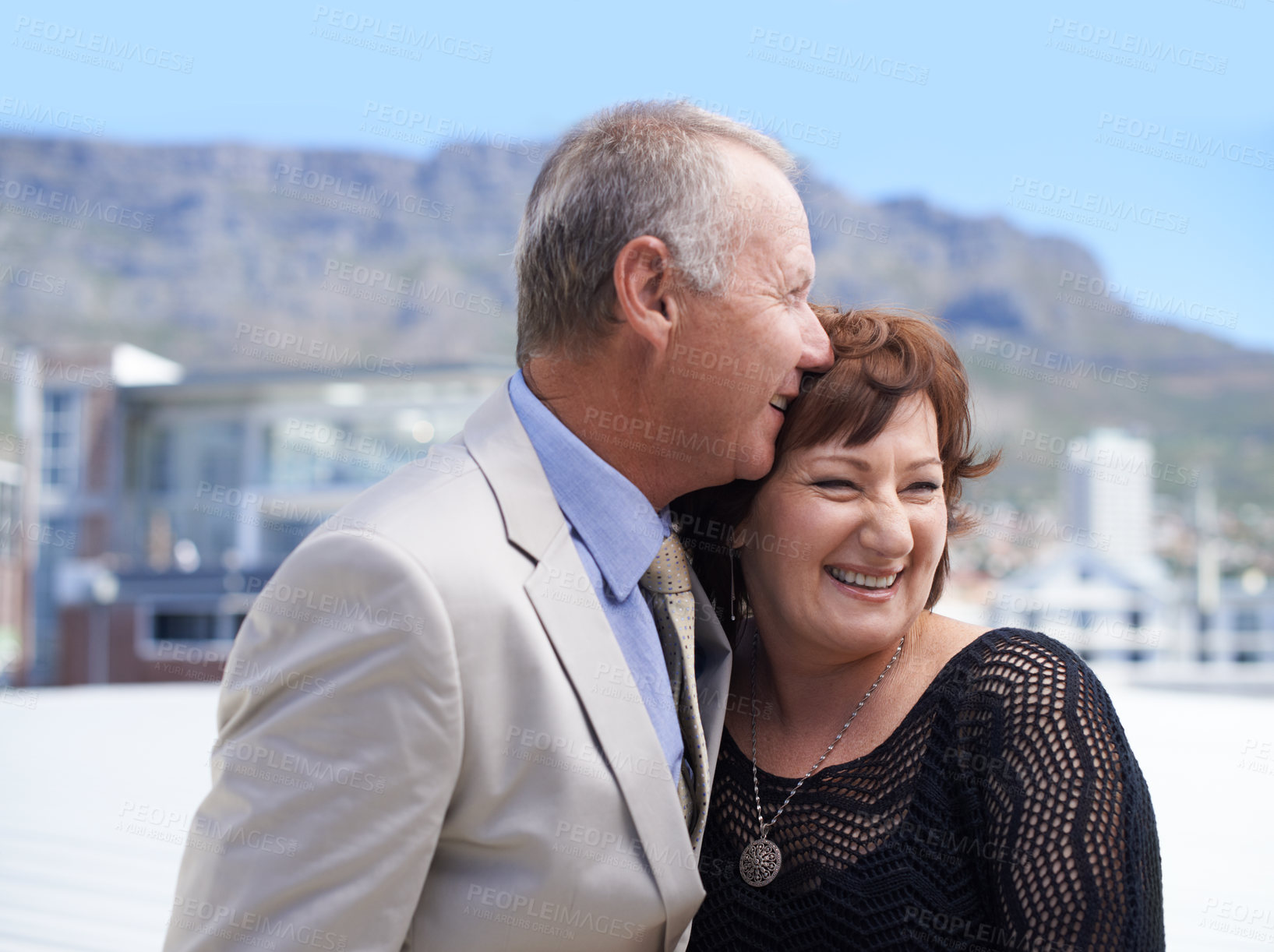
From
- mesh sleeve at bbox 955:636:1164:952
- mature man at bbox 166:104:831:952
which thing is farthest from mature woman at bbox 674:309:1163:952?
mature man at bbox 166:104:831:952

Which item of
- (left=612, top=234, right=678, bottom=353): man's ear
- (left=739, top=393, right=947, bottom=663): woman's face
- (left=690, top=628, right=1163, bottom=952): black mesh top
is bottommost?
(left=690, top=628, right=1163, bottom=952): black mesh top

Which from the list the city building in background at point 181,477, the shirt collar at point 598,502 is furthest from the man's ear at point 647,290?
the city building in background at point 181,477

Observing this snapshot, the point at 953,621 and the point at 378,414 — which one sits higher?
the point at 953,621

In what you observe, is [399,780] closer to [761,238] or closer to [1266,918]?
[761,238]

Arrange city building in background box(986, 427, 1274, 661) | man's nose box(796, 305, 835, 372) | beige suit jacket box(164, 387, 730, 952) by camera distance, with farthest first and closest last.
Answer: city building in background box(986, 427, 1274, 661) < man's nose box(796, 305, 835, 372) < beige suit jacket box(164, 387, 730, 952)

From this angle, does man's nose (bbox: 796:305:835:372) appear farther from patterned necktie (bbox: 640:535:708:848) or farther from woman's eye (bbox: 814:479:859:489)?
patterned necktie (bbox: 640:535:708:848)

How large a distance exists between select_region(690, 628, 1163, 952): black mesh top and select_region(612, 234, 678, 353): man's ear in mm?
812

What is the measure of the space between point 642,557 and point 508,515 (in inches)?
10.3

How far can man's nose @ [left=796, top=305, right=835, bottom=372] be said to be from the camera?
1956mm

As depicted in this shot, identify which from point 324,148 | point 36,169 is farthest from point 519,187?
point 36,169

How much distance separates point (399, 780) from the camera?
139 cm

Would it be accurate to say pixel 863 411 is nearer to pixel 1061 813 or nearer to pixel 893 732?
pixel 893 732

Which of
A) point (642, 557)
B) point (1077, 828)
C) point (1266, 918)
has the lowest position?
point (1266, 918)

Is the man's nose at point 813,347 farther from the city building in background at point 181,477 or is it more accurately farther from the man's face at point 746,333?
the city building in background at point 181,477
